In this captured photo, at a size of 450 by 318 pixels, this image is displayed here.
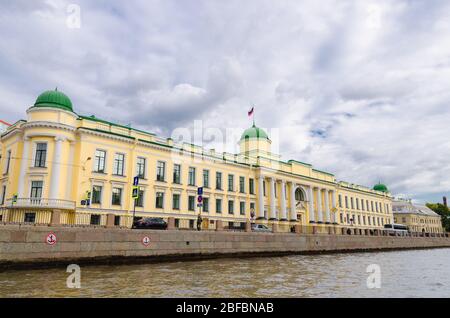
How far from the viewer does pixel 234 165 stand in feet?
156

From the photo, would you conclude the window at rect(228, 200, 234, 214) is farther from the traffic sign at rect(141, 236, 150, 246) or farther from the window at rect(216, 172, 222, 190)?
the traffic sign at rect(141, 236, 150, 246)

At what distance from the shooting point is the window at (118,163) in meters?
34.8

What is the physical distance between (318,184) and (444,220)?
82.8 meters

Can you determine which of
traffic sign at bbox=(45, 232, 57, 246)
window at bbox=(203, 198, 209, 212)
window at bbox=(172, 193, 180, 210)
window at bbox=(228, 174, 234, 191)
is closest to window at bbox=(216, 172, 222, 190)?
window at bbox=(228, 174, 234, 191)

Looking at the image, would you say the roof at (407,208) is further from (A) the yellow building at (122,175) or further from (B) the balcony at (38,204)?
(B) the balcony at (38,204)

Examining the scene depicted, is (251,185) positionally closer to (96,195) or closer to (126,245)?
(96,195)

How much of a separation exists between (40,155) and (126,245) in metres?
14.7

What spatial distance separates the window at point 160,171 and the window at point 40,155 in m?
11.4

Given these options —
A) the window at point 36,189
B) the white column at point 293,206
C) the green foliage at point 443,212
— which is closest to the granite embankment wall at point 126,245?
the window at point 36,189

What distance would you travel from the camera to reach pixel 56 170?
3072cm

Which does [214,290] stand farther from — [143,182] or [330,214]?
[330,214]

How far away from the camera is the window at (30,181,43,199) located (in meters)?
30.0

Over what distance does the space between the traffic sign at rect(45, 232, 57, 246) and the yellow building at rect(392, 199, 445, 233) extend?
99.1 meters
